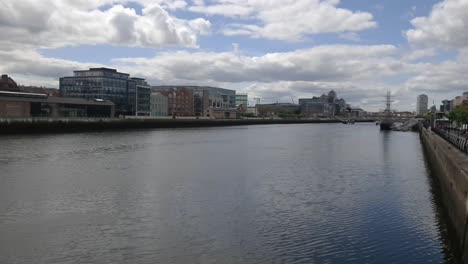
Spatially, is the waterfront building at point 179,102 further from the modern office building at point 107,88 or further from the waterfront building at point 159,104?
the modern office building at point 107,88

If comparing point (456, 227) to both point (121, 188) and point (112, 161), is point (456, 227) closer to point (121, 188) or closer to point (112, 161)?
point (121, 188)

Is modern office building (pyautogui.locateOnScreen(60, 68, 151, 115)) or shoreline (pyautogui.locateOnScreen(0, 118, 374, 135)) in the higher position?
modern office building (pyautogui.locateOnScreen(60, 68, 151, 115))

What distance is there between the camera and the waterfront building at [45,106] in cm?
8862

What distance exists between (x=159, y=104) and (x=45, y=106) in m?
55.4

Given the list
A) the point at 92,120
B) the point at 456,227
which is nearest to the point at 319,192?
the point at 456,227

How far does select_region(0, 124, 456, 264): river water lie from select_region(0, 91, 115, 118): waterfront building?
205 ft

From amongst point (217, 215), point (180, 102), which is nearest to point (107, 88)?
point (180, 102)

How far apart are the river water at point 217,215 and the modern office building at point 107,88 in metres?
102

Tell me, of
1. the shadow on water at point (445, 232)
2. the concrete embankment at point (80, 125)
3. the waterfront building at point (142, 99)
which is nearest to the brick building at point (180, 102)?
the waterfront building at point (142, 99)

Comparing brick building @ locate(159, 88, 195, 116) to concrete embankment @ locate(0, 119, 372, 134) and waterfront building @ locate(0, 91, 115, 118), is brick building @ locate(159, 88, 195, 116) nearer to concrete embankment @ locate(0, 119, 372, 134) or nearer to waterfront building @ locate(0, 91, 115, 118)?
concrete embankment @ locate(0, 119, 372, 134)

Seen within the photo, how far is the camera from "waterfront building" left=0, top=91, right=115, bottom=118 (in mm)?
88625

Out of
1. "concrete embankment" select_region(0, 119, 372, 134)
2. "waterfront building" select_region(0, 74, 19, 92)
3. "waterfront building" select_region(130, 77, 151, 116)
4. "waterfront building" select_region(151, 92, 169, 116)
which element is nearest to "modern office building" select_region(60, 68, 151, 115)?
"waterfront building" select_region(130, 77, 151, 116)

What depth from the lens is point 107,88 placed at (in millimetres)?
131500

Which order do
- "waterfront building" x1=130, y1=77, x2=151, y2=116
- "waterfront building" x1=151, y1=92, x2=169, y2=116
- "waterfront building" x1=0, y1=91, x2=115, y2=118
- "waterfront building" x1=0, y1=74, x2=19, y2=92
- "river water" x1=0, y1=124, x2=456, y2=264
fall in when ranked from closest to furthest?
"river water" x1=0, y1=124, x2=456, y2=264 < "waterfront building" x1=0, y1=91, x2=115, y2=118 < "waterfront building" x1=0, y1=74, x2=19, y2=92 < "waterfront building" x1=130, y1=77, x2=151, y2=116 < "waterfront building" x1=151, y1=92, x2=169, y2=116
